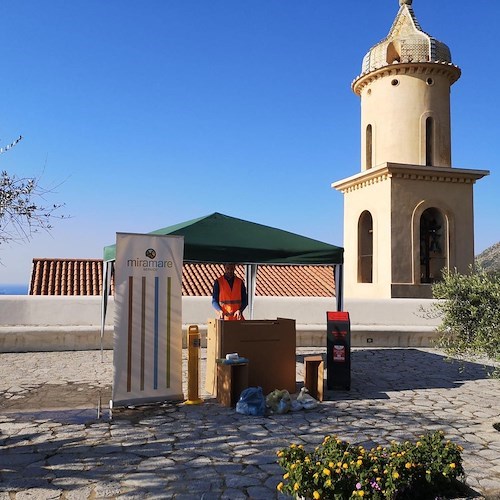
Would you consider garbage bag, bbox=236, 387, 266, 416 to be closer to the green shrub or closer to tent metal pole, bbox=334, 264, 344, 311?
the green shrub

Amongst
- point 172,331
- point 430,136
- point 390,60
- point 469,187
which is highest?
point 390,60

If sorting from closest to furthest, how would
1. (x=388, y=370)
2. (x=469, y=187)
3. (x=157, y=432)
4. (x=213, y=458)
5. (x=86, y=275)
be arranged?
(x=213, y=458) → (x=157, y=432) → (x=388, y=370) → (x=469, y=187) → (x=86, y=275)

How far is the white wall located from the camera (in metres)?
12.0

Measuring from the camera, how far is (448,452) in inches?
154

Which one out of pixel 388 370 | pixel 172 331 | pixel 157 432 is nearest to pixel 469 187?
pixel 388 370

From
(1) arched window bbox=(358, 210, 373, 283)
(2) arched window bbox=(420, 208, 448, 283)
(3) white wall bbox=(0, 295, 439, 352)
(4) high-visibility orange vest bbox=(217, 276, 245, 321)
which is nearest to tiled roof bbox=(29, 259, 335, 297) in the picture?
(1) arched window bbox=(358, 210, 373, 283)

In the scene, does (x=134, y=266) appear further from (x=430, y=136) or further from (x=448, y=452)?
(x=430, y=136)

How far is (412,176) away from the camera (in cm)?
1528

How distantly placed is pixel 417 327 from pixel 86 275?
42.8 ft

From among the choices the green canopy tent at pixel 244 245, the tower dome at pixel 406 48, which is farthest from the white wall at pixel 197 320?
the tower dome at pixel 406 48

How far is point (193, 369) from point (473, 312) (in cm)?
372

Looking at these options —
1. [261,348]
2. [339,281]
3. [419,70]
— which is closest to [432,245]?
[419,70]

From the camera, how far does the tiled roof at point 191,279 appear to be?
19.5 m

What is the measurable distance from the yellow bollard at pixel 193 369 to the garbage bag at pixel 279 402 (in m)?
1.02
